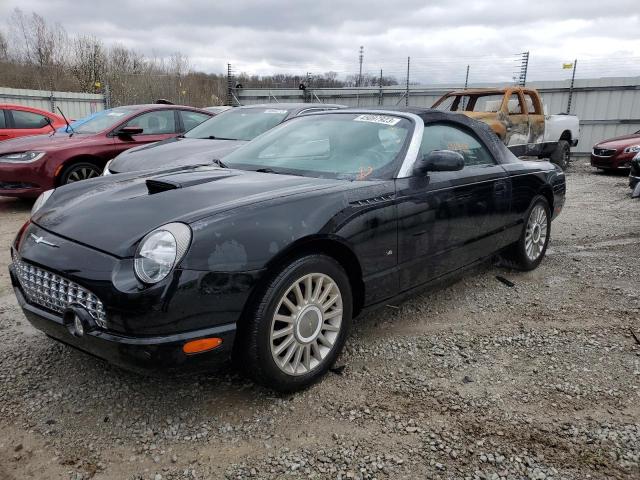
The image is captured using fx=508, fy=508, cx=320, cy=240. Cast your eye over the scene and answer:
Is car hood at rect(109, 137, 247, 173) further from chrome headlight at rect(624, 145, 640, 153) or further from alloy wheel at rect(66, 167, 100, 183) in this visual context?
chrome headlight at rect(624, 145, 640, 153)

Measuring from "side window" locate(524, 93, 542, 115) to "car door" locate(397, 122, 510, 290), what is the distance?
7538 millimetres

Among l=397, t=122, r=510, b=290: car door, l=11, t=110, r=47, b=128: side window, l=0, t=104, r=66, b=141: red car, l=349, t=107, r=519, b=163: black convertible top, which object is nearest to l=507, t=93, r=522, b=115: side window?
l=349, t=107, r=519, b=163: black convertible top

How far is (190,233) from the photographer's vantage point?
2.19 meters

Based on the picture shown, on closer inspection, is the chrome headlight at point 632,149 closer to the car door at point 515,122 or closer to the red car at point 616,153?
the red car at point 616,153

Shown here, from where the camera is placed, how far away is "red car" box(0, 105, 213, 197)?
6.50 m

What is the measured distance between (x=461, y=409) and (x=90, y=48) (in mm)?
33739

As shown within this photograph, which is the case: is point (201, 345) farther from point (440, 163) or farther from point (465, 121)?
point (465, 121)

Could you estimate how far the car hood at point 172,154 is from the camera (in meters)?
5.55

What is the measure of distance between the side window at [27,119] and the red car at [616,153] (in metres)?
11.7

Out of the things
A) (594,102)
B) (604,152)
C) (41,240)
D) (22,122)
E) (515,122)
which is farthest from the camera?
(594,102)

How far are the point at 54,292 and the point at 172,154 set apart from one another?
12.1 ft

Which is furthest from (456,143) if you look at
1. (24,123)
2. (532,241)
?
(24,123)

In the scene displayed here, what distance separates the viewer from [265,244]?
2320 millimetres

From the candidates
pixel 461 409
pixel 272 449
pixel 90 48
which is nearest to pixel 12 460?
pixel 272 449
